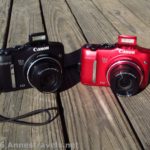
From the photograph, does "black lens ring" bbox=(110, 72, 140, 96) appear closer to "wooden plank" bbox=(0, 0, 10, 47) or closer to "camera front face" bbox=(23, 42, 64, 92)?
"camera front face" bbox=(23, 42, 64, 92)

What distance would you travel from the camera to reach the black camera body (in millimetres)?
1005

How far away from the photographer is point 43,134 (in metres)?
0.92

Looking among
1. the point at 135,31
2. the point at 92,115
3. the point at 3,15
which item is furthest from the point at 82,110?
the point at 3,15

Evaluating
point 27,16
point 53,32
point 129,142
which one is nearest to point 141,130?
point 129,142

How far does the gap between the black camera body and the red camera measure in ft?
0.32

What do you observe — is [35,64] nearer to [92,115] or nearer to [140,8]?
[92,115]

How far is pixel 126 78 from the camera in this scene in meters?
1.01

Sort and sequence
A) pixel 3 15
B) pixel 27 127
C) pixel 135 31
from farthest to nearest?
1. pixel 3 15
2. pixel 135 31
3. pixel 27 127

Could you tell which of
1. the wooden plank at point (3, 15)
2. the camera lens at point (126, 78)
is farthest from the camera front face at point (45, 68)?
the wooden plank at point (3, 15)

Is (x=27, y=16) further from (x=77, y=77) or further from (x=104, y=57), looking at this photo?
(x=104, y=57)

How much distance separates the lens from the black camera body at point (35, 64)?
1.00 m

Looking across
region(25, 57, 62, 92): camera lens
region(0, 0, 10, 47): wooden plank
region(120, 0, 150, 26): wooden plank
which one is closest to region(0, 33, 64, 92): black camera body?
region(25, 57, 62, 92): camera lens

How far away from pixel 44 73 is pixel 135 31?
0.64m

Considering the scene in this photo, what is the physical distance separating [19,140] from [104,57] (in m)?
0.37
